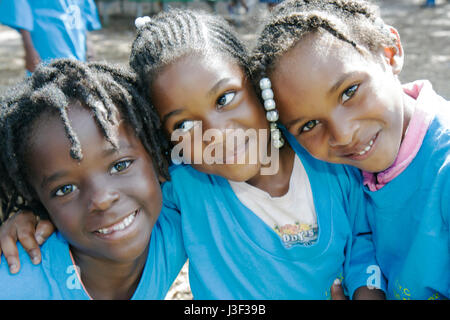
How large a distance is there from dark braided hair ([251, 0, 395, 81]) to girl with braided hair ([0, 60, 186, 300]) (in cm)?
49

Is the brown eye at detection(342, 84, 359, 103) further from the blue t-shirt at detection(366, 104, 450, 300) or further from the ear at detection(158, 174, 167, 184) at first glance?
the ear at detection(158, 174, 167, 184)

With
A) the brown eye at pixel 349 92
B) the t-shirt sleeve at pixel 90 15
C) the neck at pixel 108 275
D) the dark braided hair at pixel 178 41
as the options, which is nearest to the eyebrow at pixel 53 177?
the neck at pixel 108 275

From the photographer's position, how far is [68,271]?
1.58m

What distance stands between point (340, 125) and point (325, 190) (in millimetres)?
367

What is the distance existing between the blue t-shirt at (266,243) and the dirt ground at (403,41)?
791 mm

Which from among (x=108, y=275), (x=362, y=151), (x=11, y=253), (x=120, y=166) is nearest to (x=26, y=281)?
(x=11, y=253)

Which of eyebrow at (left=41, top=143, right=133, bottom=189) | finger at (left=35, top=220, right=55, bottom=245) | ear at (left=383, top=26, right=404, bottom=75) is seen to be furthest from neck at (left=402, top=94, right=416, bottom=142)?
finger at (left=35, top=220, right=55, bottom=245)

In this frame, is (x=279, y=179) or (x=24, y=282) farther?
(x=279, y=179)

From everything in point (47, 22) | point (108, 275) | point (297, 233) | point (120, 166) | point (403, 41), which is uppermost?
point (120, 166)

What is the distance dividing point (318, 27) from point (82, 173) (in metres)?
0.94

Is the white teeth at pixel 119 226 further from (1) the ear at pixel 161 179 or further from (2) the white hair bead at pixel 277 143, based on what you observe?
(2) the white hair bead at pixel 277 143

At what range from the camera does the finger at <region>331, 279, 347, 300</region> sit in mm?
1744

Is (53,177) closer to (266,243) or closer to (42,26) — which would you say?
(266,243)

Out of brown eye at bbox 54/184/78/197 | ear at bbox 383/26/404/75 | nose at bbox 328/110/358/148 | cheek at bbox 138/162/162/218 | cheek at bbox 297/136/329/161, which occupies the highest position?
ear at bbox 383/26/404/75
